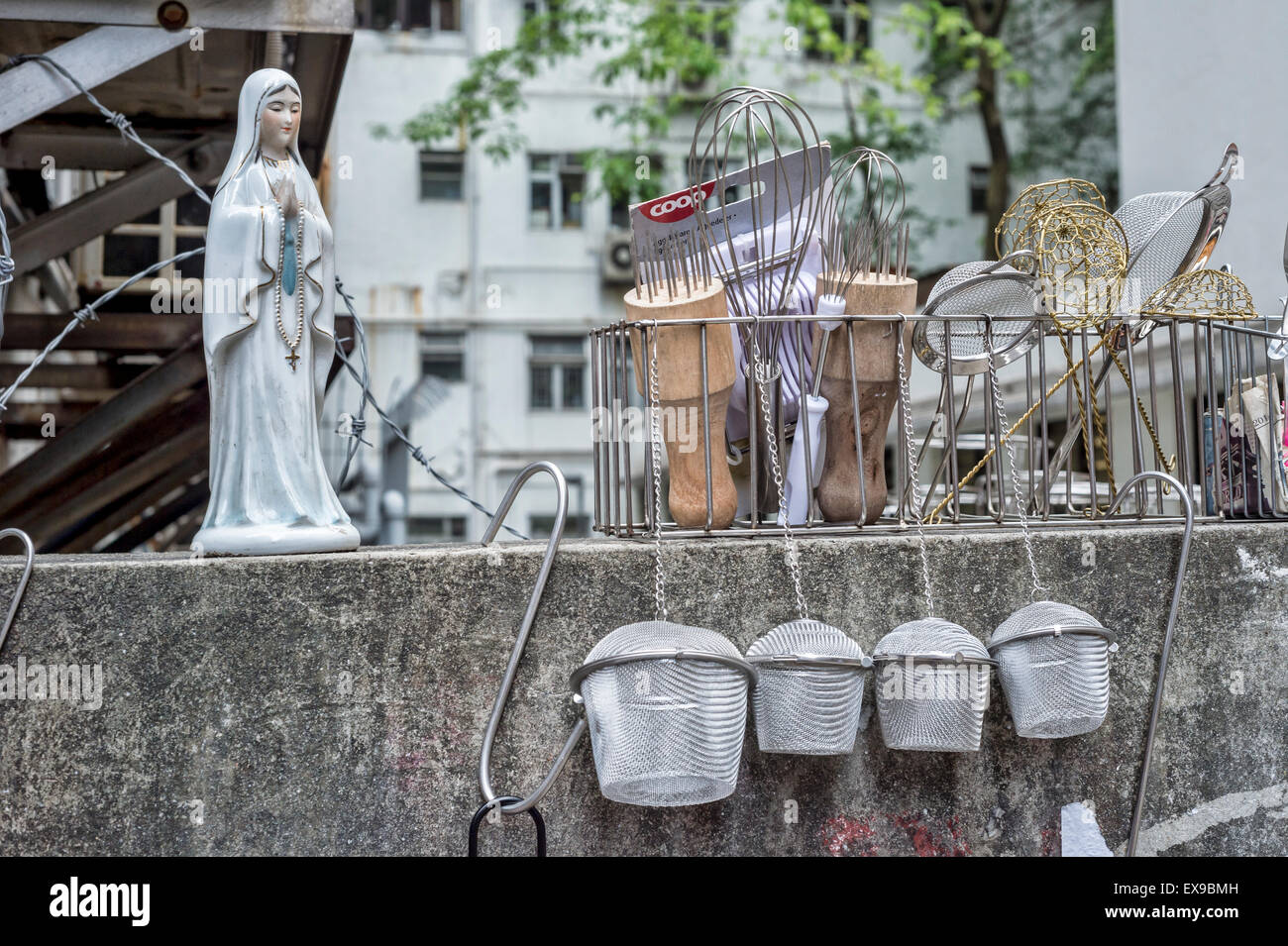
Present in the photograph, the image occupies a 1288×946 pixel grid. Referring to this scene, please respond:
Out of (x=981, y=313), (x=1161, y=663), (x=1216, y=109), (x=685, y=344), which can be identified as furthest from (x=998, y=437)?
(x=1216, y=109)

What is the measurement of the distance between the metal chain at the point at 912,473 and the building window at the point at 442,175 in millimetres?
17710

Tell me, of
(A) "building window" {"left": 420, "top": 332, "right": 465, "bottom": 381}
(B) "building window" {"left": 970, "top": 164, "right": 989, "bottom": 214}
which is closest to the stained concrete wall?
(A) "building window" {"left": 420, "top": 332, "right": 465, "bottom": 381}

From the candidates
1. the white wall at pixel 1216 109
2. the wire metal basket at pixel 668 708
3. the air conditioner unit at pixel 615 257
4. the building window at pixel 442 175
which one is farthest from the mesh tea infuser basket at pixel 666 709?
the building window at pixel 442 175

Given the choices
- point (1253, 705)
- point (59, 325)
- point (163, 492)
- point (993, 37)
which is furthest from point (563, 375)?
point (1253, 705)

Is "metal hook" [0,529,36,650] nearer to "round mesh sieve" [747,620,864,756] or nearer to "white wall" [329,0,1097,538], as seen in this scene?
"round mesh sieve" [747,620,864,756]

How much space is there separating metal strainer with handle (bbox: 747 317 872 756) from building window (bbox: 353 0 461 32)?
18.4 metres

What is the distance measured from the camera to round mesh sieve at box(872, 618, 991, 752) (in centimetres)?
247

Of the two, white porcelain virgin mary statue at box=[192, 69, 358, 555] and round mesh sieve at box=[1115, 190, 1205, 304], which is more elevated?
round mesh sieve at box=[1115, 190, 1205, 304]

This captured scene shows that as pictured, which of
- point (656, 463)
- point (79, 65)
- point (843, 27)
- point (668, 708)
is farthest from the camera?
point (843, 27)

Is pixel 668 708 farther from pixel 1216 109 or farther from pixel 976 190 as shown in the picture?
pixel 976 190

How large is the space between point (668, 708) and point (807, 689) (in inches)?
11.2

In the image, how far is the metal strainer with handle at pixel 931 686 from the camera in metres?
2.47

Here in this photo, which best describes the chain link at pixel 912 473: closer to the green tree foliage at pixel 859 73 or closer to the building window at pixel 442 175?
the green tree foliage at pixel 859 73

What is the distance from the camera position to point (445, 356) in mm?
19641
